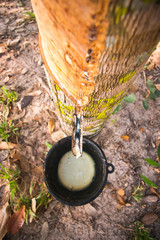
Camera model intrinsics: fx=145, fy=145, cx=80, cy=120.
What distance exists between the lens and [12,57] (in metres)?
2.05

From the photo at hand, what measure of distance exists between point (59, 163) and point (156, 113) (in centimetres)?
141

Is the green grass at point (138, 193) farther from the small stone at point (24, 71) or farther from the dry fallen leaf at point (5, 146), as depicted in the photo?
the small stone at point (24, 71)

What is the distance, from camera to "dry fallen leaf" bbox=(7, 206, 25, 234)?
1341 millimetres

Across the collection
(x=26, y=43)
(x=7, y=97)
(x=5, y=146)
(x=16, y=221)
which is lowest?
(x=16, y=221)

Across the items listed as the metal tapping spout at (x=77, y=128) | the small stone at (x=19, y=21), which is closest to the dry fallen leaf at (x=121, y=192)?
the metal tapping spout at (x=77, y=128)

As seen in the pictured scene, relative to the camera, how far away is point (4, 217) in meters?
1.33

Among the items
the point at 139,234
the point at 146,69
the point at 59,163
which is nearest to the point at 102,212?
the point at 139,234

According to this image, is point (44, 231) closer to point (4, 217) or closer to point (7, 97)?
point (4, 217)

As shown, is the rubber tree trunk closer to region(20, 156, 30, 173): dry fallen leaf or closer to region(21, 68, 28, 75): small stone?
region(20, 156, 30, 173): dry fallen leaf

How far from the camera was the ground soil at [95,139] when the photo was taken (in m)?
1.46

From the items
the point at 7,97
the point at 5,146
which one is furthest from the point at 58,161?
the point at 7,97

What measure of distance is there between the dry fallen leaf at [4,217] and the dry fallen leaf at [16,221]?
3 cm

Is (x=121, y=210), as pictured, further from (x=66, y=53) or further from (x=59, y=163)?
(x=66, y=53)

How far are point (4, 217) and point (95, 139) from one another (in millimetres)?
1153
